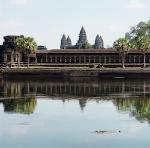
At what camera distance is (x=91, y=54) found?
154 metres

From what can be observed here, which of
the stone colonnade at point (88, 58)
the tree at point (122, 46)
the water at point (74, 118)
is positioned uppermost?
the tree at point (122, 46)

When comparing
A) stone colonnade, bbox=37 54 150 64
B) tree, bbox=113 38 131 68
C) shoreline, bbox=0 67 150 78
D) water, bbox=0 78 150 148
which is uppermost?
tree, bbox=113 38 131 68

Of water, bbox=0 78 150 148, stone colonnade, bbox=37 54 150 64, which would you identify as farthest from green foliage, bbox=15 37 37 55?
water, bbox=0 78 150 148

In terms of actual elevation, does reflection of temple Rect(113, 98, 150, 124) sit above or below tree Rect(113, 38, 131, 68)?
below

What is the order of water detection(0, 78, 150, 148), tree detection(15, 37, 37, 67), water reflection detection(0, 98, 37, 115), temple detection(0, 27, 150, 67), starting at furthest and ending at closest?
temple detection(0, 27, 150, 67)
tree detection(15, 37, 37, 67)
water reflection detection(0, 98, 37, 115)
water detection(0, 78, 150, 148)

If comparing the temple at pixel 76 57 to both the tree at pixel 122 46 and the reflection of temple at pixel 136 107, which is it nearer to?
the tree at pixel 122 46

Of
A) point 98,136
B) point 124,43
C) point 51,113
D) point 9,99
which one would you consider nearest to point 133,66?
point 124,43

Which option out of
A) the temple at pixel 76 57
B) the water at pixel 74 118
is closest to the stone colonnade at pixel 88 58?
the temple at pixel 76 57

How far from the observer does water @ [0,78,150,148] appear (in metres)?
42.5

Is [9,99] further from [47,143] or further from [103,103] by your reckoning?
[47,143]

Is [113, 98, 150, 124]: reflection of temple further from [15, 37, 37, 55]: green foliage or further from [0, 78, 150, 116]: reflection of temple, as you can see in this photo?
[15, 37, 37, 55]: green foliage

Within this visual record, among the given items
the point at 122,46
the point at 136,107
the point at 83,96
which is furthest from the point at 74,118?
Result: the point at 122,46

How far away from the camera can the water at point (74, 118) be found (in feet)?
139

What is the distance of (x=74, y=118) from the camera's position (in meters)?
55.6
